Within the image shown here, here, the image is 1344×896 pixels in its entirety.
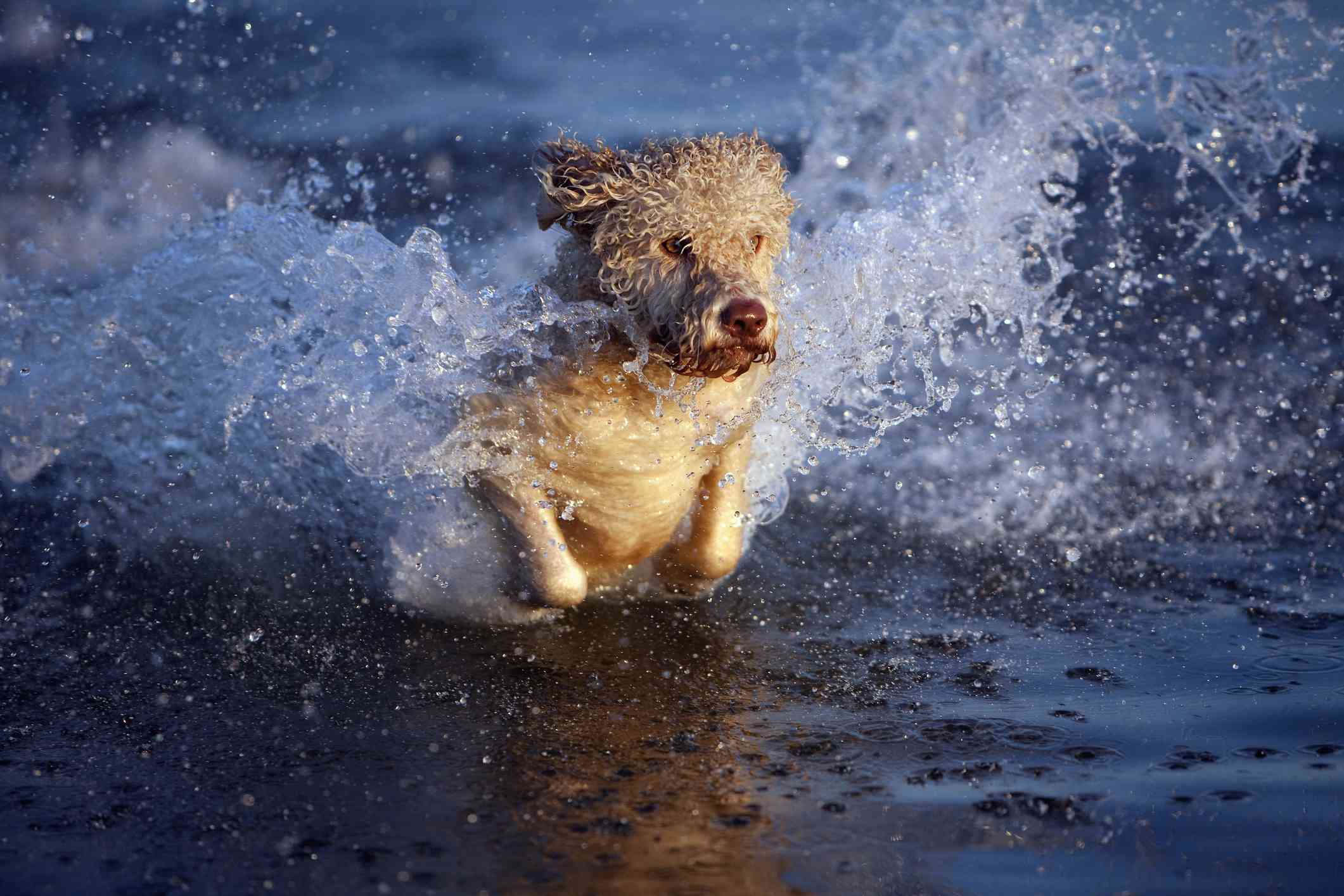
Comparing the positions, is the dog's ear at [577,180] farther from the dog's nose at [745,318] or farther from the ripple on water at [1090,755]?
the ripple on water at [1090,755]

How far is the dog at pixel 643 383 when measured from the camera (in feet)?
12.5

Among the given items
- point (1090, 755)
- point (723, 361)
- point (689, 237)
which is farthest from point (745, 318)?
point (1090, 755)

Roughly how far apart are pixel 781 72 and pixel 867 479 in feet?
23.1

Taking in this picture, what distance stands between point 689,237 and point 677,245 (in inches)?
1.8

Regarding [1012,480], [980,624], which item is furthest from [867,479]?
[980,624]

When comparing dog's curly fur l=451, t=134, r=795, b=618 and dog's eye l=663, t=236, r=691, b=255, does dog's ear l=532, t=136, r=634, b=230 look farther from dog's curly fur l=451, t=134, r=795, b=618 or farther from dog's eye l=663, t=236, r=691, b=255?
dog's eye l=663, t=236, r=691, b=255

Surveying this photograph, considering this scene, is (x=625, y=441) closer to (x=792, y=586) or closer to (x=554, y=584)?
(x=554, y=584)

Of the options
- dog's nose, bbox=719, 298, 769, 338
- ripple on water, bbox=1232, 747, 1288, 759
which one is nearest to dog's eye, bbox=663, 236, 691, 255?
dog's nose, bbox=719, 298, 769, 338

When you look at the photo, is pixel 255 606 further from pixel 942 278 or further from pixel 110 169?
pixel 110 169

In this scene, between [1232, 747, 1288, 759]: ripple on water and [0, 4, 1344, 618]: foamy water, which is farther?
[0, 4, 1344, 618]: foamy water

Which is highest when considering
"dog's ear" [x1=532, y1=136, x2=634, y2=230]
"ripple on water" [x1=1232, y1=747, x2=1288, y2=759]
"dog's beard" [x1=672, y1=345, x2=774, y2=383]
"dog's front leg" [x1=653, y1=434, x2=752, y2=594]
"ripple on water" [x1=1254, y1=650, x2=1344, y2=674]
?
"dog's ear" [x1=532, y1=136, x2=634, y2=230]

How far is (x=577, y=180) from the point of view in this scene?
4.02 metres

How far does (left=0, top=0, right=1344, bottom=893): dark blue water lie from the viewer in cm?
300

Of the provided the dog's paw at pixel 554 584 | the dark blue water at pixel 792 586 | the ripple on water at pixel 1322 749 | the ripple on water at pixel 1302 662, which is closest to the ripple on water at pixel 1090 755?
the dark blue water at pixel 792 586
